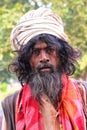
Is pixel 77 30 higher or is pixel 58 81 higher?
pixel 77 30

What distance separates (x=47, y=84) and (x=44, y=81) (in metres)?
0.03

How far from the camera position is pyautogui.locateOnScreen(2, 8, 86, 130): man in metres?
2.96

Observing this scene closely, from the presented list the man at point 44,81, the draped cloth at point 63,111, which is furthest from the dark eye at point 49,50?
the draped cloth at point 63,111

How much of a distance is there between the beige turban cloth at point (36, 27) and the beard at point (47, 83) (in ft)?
0.74

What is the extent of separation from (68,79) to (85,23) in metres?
5.39

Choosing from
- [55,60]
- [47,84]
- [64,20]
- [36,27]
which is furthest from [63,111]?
[64,20]

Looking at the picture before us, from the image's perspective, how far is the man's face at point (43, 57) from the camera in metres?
3.00

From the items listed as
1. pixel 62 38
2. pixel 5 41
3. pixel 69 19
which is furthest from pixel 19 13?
pixel 62 38

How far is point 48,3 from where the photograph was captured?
8070 mm

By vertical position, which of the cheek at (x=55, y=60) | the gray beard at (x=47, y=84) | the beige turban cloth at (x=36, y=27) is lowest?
the gray beard at (x=47, y=84)

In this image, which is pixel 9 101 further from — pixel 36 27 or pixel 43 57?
pixel 36 27

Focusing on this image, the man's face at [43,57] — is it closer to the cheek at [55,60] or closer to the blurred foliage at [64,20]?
the cheek at [55,60]

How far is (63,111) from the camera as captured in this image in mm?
2957

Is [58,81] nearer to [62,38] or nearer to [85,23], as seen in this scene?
[62,38]
